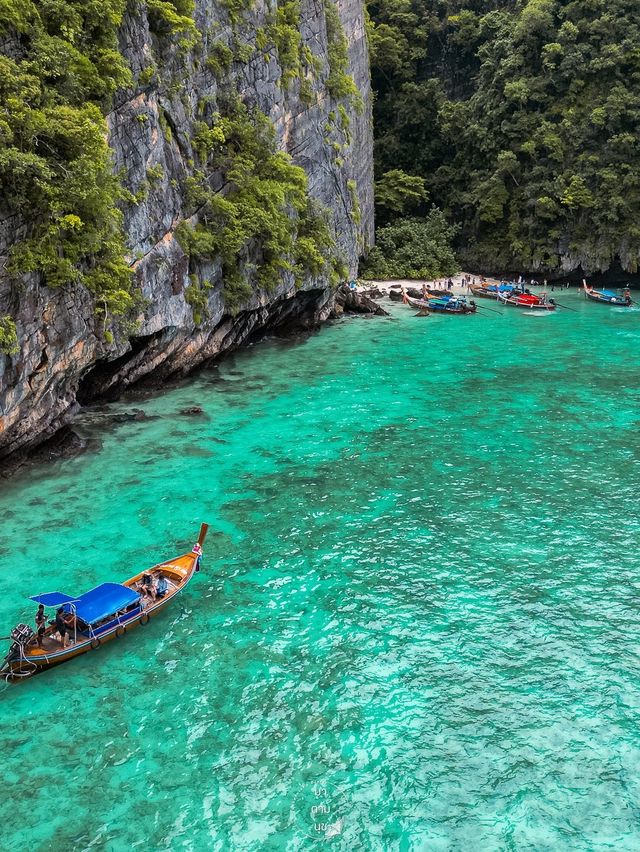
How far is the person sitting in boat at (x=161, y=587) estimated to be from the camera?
47.2 feet

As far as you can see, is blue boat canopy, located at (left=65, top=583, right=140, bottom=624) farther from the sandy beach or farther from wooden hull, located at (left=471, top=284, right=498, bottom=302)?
wooden hull, located at (left=471, top=284, right=498, bottom=302)

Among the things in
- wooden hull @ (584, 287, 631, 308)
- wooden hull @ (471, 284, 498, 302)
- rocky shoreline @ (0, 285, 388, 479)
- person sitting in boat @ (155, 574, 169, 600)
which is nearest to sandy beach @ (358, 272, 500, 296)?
wooden hull @ (471, 284, 498, 302)

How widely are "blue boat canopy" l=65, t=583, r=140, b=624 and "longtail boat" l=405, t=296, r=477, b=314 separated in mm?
38993

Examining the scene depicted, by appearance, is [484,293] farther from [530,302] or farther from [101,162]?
[101,162]

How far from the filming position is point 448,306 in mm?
48281

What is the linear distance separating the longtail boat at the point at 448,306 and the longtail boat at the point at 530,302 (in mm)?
3988

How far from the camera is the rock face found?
61.6 ft

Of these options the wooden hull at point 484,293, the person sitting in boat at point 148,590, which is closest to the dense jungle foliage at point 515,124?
the wooden hull at point 484,293

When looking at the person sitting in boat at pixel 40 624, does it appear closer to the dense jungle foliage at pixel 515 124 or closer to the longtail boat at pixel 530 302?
the longtail boat at pixel 530 302

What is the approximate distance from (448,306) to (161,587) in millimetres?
38273

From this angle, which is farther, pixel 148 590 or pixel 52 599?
pixel 148 590

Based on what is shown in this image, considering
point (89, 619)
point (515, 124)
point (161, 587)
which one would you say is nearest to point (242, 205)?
point (161, 587)

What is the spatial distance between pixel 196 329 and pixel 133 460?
8819 millimetres

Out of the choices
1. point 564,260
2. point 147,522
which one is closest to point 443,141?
point 564,260
